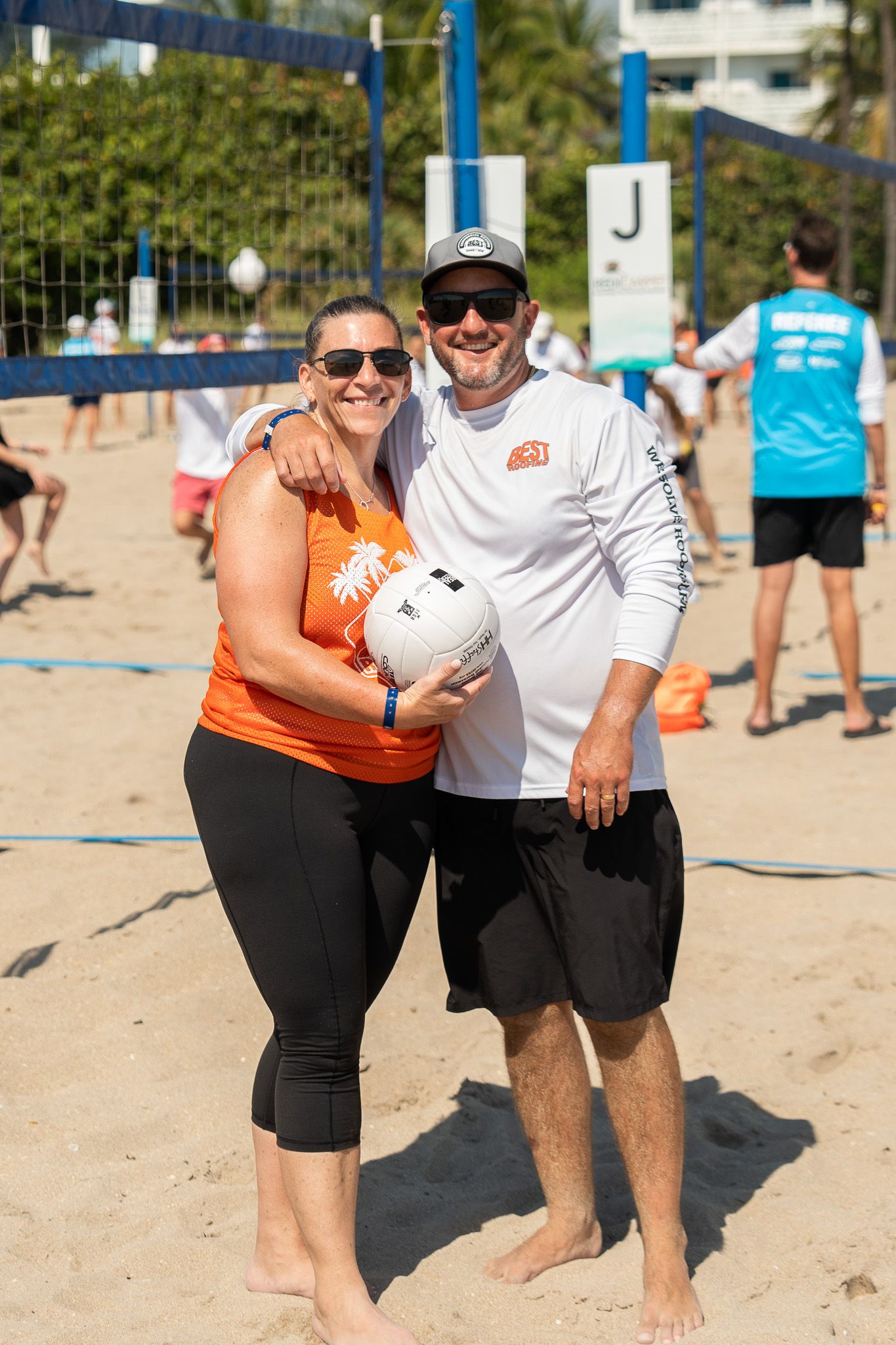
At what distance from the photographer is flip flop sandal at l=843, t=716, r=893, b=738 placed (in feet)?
19.6

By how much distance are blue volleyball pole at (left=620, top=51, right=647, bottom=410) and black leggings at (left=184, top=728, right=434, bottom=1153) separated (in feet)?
10.9

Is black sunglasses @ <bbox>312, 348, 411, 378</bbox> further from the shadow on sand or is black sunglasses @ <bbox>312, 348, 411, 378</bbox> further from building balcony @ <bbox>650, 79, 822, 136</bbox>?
building balcony @ <bbox>650, 79, 822, 136</bbox>

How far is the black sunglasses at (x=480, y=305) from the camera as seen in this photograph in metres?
2.51

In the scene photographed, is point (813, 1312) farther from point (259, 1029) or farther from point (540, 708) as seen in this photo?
point (259, 1029)

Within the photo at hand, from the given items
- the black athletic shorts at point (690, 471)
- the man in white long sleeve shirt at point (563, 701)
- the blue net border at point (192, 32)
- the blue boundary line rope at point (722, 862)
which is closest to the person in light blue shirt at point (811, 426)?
the blue boundary line rope at point (722, 862)

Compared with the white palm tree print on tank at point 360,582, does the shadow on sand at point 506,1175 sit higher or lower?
lower

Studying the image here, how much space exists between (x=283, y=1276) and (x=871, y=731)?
4117mm

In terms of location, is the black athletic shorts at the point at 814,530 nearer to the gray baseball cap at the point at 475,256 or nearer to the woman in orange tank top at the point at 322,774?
the gray baseball cap at the point at 475,256

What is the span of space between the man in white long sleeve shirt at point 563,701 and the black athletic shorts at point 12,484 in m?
5.87

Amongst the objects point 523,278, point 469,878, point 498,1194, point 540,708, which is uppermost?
point 523,278

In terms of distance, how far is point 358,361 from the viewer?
2408 millimetres

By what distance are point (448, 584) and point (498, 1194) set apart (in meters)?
1.41

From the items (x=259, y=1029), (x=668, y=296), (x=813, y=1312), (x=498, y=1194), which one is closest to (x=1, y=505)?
(x=668, y=296)

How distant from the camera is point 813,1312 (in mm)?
2514
